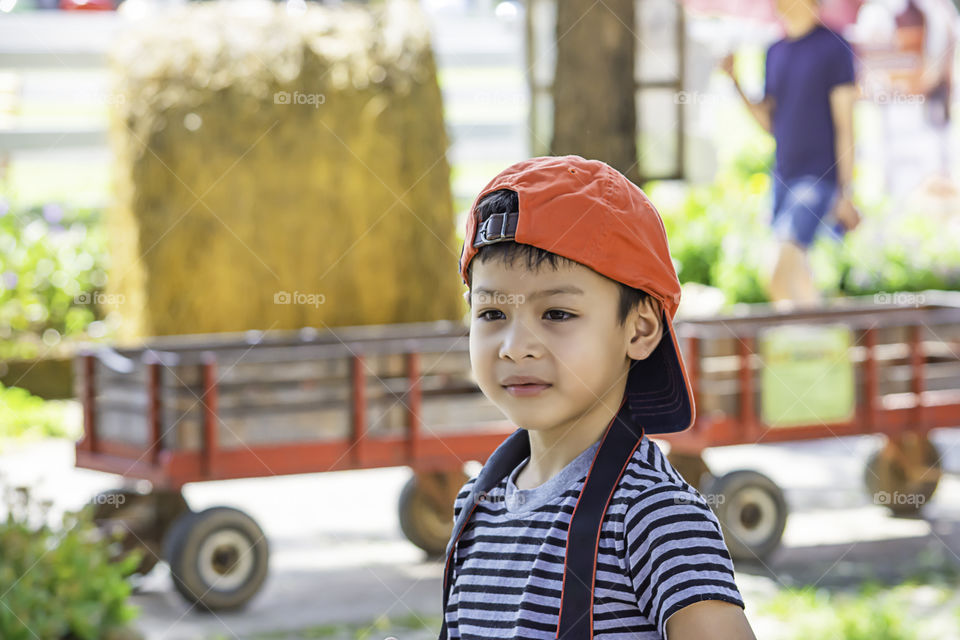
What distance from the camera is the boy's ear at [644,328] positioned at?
5.57 ft

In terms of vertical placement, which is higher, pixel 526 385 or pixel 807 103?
pixel 807 103

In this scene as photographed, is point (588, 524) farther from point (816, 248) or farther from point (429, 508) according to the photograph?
point (816, 248)

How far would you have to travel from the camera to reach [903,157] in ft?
39.9

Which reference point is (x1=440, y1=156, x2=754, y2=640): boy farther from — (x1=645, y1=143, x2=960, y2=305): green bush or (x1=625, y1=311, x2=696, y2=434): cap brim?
(x1=645, y1=143, x2=960, y2=305): green bush

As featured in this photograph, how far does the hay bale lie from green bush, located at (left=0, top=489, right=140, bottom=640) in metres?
3.27

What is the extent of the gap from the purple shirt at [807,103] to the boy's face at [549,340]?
6.00 meters

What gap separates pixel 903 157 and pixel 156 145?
25.9ft

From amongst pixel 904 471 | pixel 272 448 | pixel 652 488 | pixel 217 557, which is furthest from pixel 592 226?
pixel 904 471

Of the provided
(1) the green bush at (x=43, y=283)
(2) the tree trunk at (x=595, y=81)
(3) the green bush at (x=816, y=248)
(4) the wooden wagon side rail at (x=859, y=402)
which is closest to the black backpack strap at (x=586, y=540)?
(2) the tree trunk at (x=595, y=81)

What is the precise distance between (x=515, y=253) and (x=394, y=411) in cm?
344

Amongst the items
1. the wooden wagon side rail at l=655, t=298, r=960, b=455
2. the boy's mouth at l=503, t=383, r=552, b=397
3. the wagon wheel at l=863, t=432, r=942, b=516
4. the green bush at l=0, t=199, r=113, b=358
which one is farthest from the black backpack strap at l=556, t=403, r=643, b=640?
the green bush at l=0, t=199, r=113, b=358

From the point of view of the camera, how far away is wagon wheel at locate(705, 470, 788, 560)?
5.17 meters

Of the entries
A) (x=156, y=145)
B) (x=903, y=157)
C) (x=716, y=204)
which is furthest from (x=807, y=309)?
(x=903, y=157)

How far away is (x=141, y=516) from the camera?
5.07 m
